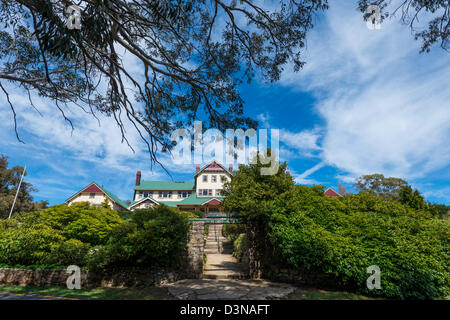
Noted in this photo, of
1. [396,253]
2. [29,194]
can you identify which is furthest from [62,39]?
[29,194]

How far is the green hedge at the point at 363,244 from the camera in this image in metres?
5.74

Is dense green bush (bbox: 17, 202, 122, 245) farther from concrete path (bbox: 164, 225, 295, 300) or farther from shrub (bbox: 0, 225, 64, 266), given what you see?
concrete path (bbox: 164, 225, 295, 300)

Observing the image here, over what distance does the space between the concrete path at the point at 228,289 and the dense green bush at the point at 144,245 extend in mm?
1031

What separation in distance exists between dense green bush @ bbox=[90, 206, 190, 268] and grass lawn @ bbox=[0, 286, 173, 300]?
0.80m

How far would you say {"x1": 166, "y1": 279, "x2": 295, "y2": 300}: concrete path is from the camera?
5879 mm

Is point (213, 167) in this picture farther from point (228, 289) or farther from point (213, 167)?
point (228, 289)

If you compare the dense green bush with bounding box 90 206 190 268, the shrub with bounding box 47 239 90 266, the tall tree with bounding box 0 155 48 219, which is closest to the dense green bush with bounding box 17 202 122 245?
the shrub with bounding box 47 239 90 266

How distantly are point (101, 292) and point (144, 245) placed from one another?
1729 mm

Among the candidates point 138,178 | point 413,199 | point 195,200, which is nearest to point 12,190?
point 138,178

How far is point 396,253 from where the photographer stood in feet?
19.8

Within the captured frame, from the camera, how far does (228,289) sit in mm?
6602

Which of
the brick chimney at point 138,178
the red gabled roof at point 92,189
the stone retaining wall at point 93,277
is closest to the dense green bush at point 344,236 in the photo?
the stone retaining wall at point 93,277
